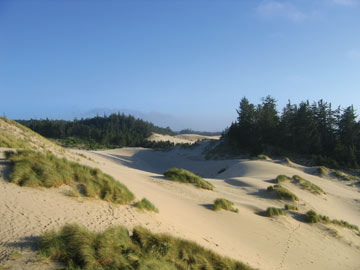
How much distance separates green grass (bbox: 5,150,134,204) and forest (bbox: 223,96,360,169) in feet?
80.5

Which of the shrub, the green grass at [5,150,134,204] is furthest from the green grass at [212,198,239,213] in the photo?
the green grass at [5,150,134,204]

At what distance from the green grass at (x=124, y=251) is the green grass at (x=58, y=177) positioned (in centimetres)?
186

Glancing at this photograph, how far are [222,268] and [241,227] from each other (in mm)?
3403

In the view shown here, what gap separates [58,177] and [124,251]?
314 centimetres

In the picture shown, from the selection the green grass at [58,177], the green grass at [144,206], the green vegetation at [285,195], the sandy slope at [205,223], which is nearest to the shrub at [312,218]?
the sandy slope at [205,223]

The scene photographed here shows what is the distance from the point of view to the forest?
1009 inches

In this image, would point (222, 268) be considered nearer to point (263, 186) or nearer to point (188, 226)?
point (188, 226)

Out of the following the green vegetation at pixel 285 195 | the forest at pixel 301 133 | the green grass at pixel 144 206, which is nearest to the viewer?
the green grass at pixel 144 206

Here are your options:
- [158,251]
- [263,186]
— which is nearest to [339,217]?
[263,186]

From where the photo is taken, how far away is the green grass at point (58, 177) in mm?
5660

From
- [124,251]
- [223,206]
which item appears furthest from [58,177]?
[223,206]

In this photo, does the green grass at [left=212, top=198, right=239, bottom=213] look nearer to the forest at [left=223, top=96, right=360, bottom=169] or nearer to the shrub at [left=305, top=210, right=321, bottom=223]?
the shrub at [left=305, top=210, right=321, bottom=223]

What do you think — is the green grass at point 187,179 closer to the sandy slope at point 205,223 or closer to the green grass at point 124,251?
the sandy slope at point 205,223

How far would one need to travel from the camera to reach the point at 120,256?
3.64m
